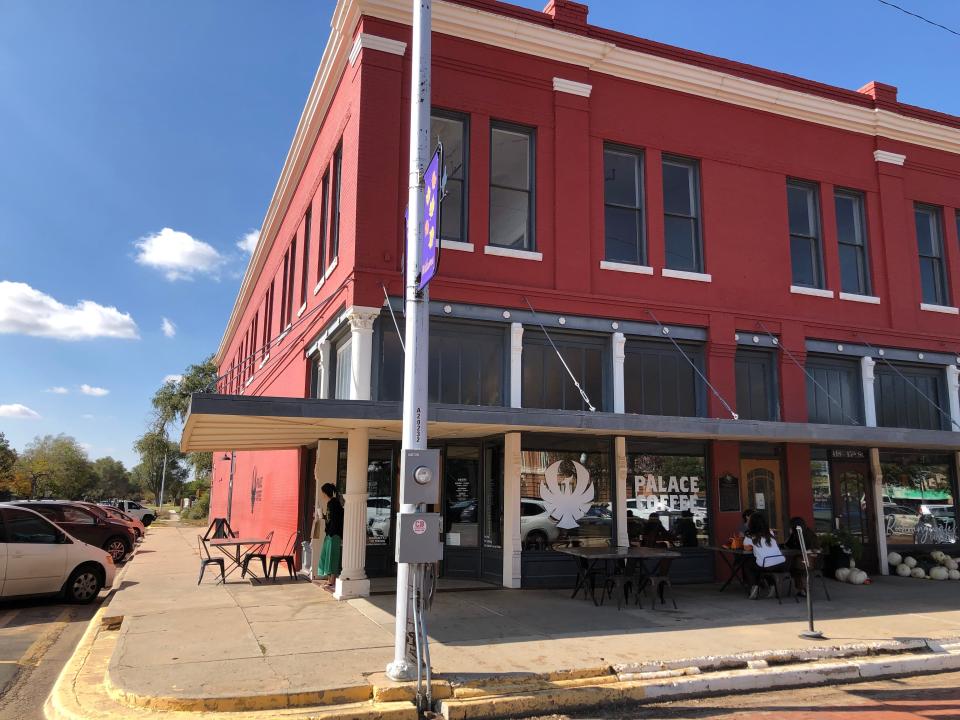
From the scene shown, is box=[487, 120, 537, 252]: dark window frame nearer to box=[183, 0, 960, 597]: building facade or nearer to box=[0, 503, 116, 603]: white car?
box=[183, 0, 960, 597]: building facade

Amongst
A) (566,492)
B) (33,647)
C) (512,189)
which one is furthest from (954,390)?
(33,647)

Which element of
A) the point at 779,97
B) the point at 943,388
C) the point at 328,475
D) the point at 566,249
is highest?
the point at 779,97

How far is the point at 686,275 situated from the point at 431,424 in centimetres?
→ 669

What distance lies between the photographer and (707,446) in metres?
14.4

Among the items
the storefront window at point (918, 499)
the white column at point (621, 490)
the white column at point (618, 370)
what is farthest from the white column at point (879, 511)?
the white column at point (618, 370)

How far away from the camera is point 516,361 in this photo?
13086 millimetres

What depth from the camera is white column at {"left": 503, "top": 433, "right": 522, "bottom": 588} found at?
12570 mm

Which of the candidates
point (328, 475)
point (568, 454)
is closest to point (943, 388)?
point (568, 454)

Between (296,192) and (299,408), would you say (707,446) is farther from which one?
(296,192)

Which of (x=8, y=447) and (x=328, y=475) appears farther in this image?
(x=8, y=447)

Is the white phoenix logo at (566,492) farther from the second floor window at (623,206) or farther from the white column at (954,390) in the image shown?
the white column at (954,390)

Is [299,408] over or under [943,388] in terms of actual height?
under

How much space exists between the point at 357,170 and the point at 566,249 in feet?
13.1

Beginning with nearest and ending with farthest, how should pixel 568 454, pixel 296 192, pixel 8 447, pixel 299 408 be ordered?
1. pixel 299 408
2. pixel 568 454
3. pixel 296 192
4. pixel 8 447
